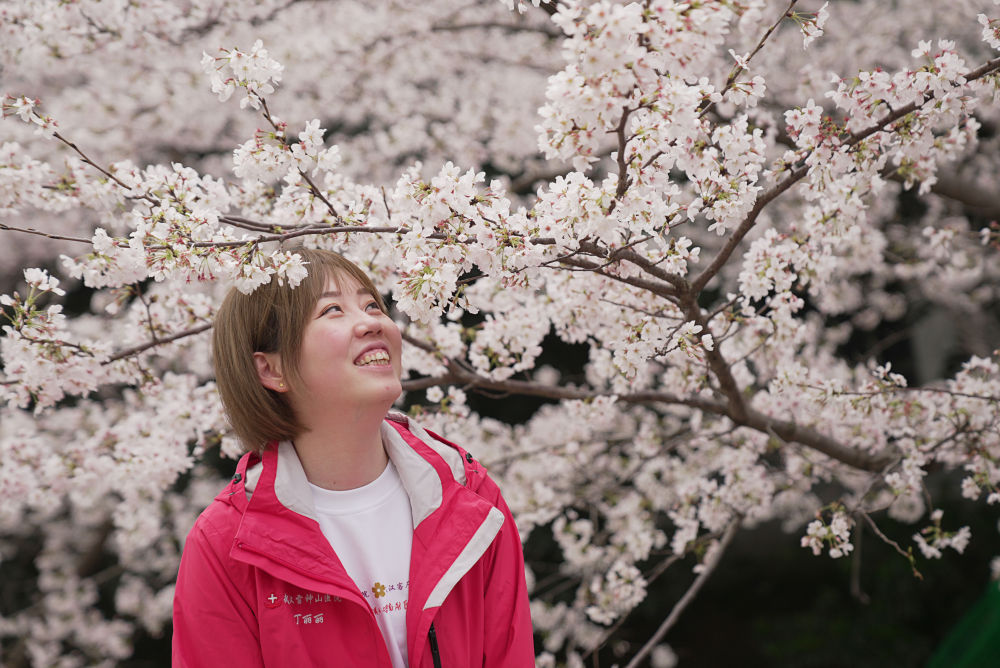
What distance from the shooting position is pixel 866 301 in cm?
547

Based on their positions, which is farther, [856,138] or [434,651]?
[856,138]

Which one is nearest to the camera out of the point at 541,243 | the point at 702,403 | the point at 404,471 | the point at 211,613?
the point at 211,613

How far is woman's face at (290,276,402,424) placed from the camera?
152 centimetres

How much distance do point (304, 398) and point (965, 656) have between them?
319cm

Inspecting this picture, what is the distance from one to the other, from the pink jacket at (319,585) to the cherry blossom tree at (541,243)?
42 cm

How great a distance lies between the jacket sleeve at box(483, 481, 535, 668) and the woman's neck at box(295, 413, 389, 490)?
1.13 feet

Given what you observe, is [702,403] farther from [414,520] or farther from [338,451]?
[338,451]

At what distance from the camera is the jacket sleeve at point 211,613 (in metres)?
1.40

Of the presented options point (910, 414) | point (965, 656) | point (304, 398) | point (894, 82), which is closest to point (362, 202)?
point (304, 398)

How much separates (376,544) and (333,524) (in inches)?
3.9

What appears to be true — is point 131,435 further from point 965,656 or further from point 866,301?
point 866,301

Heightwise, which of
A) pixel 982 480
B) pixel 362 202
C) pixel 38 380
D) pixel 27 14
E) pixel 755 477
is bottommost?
pixel 982 480

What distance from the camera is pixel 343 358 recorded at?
60.4 inches

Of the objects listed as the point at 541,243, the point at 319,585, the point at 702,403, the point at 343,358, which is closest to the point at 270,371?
the point at 343,358
